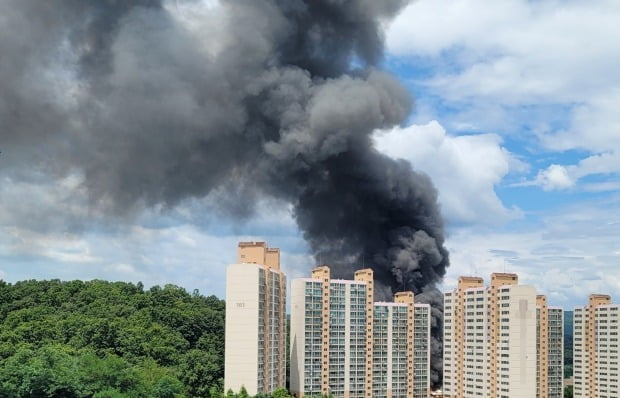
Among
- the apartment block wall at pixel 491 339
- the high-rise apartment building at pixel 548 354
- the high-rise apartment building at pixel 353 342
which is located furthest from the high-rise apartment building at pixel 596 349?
the high-rise apartment building at pixel 353 342

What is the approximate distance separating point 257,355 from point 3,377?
9.25m

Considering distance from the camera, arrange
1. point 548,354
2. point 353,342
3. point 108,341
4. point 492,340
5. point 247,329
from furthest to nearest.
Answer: point 548,354 → point 353,342 → point 108,341 → point 492,340 → point 247,329

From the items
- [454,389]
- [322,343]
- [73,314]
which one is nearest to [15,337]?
[73,314]

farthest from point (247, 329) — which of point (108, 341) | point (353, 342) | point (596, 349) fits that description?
point (596, 349)

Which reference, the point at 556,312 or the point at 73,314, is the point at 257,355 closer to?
the point at 73,314

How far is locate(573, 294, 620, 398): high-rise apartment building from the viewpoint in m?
41.4

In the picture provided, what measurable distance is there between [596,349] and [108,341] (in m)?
25.8

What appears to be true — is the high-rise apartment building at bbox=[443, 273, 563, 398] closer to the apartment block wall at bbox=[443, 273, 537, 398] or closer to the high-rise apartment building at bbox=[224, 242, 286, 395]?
the apartment block wall at bbox=[443, 273, 537, 398]

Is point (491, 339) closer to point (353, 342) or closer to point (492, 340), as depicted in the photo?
point (492, 340)

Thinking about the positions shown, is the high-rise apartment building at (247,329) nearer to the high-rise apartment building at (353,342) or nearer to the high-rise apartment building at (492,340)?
the high-rise apartment building at (353,342)

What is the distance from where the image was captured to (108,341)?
37562mm

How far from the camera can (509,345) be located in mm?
35594

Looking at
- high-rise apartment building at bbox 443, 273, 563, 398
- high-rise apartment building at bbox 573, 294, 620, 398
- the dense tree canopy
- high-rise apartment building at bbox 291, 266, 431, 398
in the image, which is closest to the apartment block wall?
high-rise apartment building at bbox 443, 273, 563, 398

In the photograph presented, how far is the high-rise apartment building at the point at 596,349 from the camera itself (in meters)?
41.4
